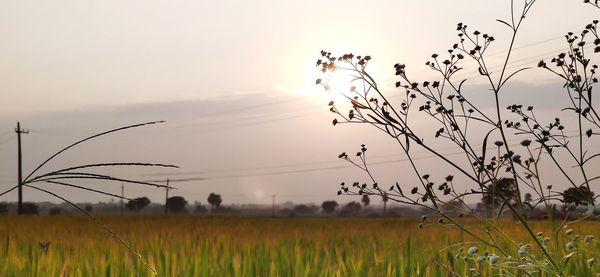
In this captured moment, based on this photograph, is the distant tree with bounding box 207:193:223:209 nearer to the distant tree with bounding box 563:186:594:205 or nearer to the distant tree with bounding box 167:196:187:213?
the distant tree with bounding box 167:196:187:213

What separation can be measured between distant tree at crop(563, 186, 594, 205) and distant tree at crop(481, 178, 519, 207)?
307 mm

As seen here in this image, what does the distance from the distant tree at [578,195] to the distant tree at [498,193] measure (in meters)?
0.31

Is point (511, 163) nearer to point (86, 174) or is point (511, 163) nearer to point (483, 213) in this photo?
point (483, 213)

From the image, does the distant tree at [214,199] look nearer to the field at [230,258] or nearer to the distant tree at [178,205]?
the distant tree at [178,205]

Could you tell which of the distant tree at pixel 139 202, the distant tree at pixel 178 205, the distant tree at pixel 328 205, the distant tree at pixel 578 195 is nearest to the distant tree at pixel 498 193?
the distant tree at pixel 578 195

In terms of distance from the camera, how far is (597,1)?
401cm

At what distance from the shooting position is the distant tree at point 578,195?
379cm

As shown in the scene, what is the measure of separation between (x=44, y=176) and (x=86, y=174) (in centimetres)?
13

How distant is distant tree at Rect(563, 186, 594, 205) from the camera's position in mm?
3793

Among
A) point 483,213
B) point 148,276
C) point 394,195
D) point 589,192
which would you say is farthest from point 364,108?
point 148,276

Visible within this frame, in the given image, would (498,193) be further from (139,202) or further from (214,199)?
(214,199)

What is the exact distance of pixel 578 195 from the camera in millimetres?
3904

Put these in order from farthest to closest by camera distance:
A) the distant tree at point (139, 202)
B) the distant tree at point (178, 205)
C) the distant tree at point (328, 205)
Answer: the distant tree at point (328, 205)
the distant tree at point (178, 205)
the distant tree at point (139, 202)

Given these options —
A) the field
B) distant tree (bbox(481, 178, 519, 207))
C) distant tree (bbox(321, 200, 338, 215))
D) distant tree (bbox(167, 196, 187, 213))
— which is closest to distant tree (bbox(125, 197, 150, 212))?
the field
